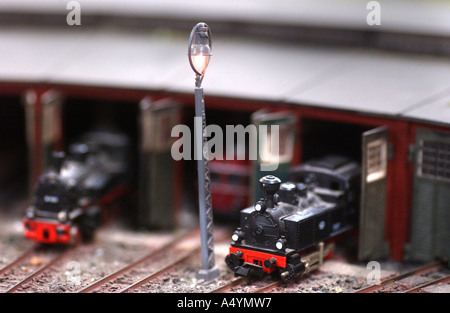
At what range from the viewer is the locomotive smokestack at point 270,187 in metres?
13.8

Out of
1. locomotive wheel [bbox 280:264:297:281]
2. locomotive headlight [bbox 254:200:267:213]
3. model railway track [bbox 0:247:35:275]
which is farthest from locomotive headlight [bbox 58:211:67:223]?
locomotive wheel [bbox 280:264:297:281]

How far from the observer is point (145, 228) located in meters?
19.1

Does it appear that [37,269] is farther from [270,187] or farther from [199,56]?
[199,56]

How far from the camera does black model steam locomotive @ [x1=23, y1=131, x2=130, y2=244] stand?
660 inches

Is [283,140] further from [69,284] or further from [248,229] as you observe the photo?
[69,284]

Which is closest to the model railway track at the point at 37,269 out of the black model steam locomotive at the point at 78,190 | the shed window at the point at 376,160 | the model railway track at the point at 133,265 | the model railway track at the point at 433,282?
the black model steam locomotive at the point at 78,190

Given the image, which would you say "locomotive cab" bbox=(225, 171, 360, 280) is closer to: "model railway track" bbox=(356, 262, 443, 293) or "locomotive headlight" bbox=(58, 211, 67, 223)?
"model railway track" bbox=(356, 262, 443, 293)

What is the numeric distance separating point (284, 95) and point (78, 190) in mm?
6397

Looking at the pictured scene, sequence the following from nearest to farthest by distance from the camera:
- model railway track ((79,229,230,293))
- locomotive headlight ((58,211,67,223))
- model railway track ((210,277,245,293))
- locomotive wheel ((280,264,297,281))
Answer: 1. locomotive wheel ((280,264,297,281))
2. model railway track ((210,277,245,293))
3. model railway track ((79,229,230,293))
4. locomotive headlight ((58,211,67,223))

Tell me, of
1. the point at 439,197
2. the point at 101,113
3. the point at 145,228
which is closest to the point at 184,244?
the point at 145,228

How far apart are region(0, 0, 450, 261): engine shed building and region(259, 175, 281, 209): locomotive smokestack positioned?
2.71 meters

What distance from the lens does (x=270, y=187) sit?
13844 mm

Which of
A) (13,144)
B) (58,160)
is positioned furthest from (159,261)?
(13,144)

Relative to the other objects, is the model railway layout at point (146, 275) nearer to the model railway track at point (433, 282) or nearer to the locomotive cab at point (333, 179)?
the model railway track at point (433, 282)
